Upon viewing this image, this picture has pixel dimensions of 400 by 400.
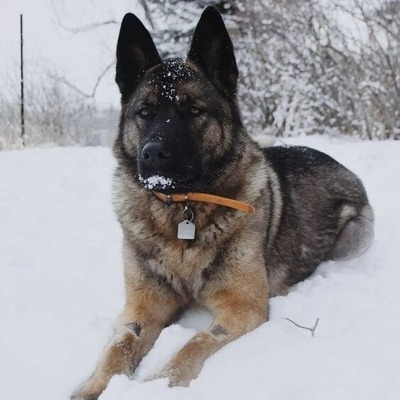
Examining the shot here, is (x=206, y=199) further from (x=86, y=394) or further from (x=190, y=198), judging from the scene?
(x=86, y=394)

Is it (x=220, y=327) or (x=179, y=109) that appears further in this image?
(x=179, y=109)

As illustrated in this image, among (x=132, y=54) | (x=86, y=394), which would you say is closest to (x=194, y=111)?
(x=132, y=54)

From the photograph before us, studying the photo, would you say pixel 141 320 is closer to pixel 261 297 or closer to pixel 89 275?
pixel 261 297

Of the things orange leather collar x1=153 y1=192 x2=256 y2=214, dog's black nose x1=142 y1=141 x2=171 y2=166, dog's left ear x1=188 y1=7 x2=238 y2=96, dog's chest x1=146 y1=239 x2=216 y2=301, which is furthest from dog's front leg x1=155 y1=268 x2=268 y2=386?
dog's left ear x1=188 y1=7 x2=238 y2=96

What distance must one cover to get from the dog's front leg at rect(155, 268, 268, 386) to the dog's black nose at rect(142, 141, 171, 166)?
2.33ft

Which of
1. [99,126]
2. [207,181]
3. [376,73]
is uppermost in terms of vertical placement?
[376,73]

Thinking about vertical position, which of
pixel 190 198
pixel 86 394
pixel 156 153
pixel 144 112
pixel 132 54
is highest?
pixel 132 54

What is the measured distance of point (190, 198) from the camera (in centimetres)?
286

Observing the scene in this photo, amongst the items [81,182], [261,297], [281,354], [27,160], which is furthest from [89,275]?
[27,160]

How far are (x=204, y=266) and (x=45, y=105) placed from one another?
505 inches

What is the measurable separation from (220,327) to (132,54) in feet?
5.24

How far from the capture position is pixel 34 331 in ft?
8.39

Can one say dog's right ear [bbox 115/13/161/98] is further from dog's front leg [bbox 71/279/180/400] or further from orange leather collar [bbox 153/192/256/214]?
dog's front leg [bbox 71/279/180/400]

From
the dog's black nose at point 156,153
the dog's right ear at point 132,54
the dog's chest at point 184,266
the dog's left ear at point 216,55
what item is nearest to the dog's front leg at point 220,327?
the dog's chest at point 184,266
